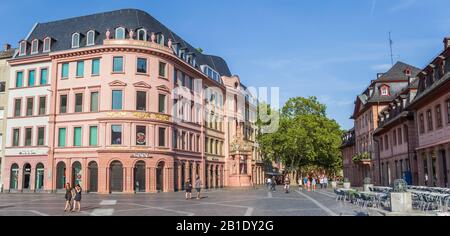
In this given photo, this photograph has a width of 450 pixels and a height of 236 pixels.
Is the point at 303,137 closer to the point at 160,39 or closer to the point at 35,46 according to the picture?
the point at 160,39

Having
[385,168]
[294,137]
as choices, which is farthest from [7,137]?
[385,168]

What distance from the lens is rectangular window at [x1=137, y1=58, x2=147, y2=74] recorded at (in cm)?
4666

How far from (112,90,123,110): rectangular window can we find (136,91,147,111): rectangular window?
1.81m

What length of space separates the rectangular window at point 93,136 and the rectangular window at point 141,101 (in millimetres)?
5149

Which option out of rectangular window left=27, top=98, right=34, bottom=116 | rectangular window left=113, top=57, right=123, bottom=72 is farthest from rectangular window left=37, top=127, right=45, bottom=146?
rectangular window left=113, top=57, right=123, bottom=72

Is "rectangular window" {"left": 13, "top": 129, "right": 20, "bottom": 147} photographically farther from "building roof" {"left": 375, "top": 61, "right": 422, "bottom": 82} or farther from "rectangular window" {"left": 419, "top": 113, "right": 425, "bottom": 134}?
"building roof" {"left": 375, "top": 61, "right": 422, "bottom": 82}

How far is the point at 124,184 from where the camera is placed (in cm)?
4425

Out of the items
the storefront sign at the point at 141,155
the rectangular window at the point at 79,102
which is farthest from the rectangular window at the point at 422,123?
the rectangular window at the point at 79,102

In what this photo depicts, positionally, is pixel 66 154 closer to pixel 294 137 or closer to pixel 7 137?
pixel 7 137

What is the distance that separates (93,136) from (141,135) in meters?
5.33

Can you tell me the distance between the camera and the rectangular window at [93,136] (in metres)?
46.1
